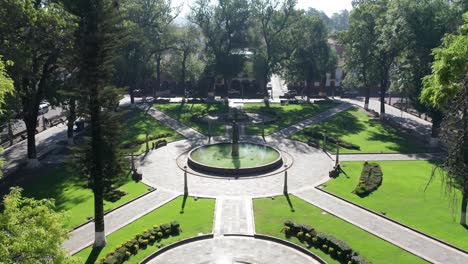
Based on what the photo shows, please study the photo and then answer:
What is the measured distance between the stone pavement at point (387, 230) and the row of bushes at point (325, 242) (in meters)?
3.56

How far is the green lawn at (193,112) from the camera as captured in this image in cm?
5588

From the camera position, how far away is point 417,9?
49.3 metres

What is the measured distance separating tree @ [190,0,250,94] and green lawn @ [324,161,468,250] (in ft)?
126

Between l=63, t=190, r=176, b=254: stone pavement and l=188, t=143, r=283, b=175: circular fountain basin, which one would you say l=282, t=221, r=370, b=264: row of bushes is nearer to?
l=63, t=190, r=176, b=254: stone pavement

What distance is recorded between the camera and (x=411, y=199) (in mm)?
32438

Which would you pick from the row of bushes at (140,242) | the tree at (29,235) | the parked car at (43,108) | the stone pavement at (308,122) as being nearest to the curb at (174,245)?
the row of bushes at (140,242)

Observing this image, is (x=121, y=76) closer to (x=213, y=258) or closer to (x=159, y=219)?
(x=159, y=219)

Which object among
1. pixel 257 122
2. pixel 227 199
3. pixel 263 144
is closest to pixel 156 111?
pixel 257 122

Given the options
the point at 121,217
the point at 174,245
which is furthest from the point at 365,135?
the point at 174,245

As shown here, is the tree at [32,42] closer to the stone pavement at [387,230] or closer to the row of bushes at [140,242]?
the row of bushes at [140,242]

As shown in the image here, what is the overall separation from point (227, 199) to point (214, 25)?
46.9 metres

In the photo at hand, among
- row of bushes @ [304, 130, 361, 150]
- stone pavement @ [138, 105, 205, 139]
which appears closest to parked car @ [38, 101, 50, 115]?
stone pavement @ [138, 105, 205, 139]

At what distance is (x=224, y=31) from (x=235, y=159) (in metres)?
37.0

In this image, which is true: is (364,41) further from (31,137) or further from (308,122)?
(31,137)
